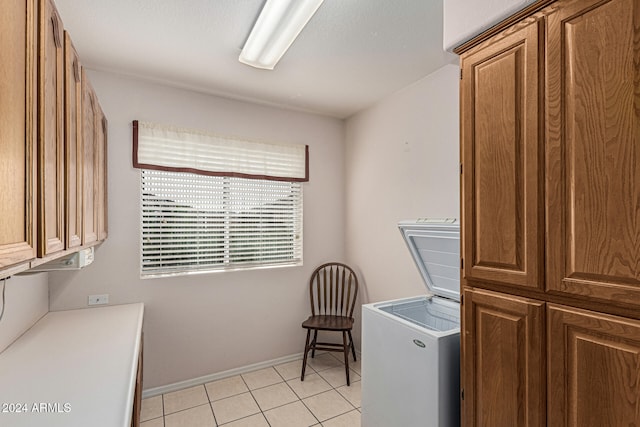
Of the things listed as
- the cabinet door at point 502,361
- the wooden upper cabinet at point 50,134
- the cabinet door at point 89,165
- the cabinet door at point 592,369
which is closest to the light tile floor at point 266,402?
the cabinet door at point 502,361

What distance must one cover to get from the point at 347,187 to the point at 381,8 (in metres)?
2.00

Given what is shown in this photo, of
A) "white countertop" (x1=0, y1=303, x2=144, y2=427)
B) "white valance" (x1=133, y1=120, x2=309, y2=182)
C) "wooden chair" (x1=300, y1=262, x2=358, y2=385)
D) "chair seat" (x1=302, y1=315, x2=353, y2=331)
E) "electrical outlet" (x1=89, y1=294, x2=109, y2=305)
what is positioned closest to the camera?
"white countertop" (x1=0, y1=303, x2=144, y2=427)

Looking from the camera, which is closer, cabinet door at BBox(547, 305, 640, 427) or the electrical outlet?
cabinet door at BBox(547, 305, 640, 427)

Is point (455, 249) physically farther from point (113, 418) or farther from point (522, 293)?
point (113, 418)

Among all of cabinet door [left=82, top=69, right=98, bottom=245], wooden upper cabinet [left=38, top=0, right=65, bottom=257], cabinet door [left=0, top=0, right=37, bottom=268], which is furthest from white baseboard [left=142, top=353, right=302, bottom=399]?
cabinet door [left=0, top=0, right=37, bottom=268]

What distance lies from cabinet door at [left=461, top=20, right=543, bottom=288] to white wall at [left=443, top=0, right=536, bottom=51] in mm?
Answer: 66

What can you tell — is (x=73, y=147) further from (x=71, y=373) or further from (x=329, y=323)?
(x=329, y=323)

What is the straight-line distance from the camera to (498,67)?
3.97 ft

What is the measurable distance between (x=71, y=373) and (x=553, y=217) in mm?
1997

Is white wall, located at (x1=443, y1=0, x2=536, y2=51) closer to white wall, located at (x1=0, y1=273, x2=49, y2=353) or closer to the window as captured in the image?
the window

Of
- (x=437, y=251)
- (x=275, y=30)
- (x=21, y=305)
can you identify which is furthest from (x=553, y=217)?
(x=21, y=305)

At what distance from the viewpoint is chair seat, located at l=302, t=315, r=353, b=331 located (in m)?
2.89

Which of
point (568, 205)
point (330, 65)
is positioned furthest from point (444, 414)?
point (330, 65)

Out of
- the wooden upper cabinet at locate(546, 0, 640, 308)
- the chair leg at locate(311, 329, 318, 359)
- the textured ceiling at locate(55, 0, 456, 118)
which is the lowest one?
the chair leg at locate(311, 329, 318, 359)
